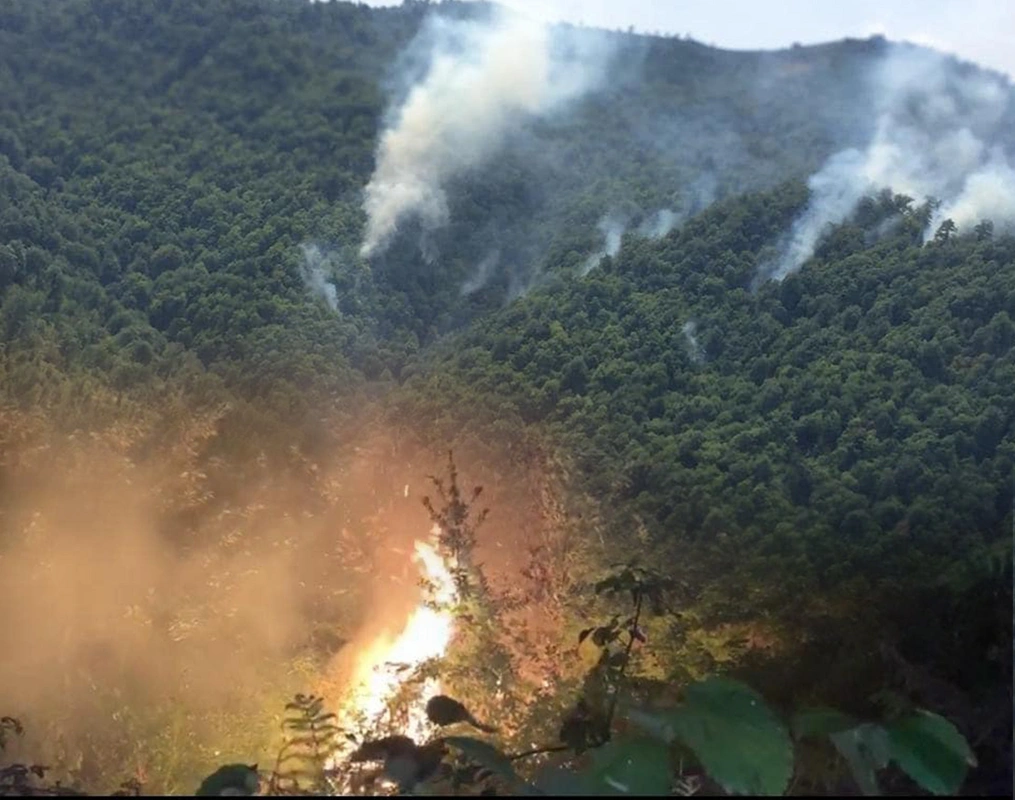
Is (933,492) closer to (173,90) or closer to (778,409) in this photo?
(778,409)

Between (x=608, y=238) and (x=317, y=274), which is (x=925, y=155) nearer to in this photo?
(x=608, y=238)

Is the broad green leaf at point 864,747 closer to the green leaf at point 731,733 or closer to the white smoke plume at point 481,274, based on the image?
the green leaf at point 731,733

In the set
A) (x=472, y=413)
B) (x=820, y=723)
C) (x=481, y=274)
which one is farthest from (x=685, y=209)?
(x=820, y=723)

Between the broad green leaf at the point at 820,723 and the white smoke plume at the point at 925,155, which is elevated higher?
the white smoke plume at the point at 925,155

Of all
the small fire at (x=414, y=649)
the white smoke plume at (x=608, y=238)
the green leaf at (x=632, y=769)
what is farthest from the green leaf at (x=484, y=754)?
the white smoke plume at (x=608, y=238)

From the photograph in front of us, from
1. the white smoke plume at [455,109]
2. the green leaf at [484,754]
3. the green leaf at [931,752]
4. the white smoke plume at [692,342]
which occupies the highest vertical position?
the white smoke plume at [455,109]
